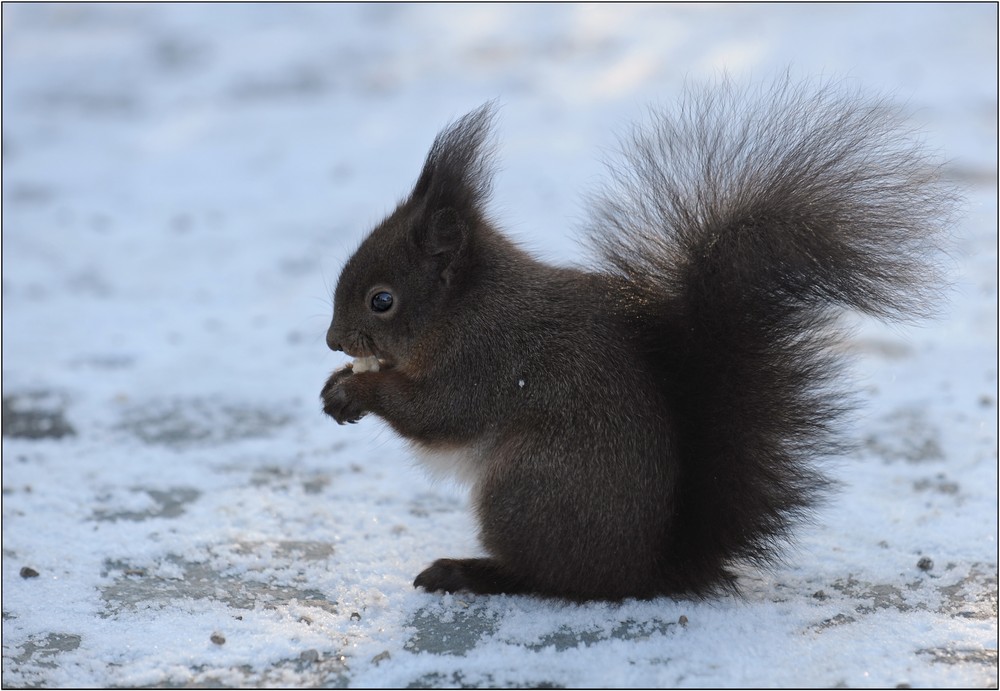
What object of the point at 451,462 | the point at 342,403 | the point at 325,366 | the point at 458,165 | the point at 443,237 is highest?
the point at 458,165

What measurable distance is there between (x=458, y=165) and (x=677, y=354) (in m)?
0.55

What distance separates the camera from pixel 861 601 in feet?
6.77

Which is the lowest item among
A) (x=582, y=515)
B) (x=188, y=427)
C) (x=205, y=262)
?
(x=582, y=515)

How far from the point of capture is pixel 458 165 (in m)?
2.18

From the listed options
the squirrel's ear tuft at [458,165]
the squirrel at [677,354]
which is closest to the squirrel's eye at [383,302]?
the squirrel at [677,354]

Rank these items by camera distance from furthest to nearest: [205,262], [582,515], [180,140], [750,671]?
[180,140], [205,262], [582,515], [750,671]

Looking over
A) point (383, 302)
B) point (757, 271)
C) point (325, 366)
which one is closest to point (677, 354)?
point (757, 271)

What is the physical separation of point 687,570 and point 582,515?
232 millimetres

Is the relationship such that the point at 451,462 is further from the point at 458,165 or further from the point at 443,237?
the point at 458,165

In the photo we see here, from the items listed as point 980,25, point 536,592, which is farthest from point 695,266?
point 980,25

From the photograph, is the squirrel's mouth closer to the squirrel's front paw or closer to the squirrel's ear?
the squirrel's front paw

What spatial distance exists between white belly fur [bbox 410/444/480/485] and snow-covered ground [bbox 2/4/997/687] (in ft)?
0.74

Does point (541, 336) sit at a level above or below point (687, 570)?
above

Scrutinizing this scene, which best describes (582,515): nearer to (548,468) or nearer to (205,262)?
(548,468)
